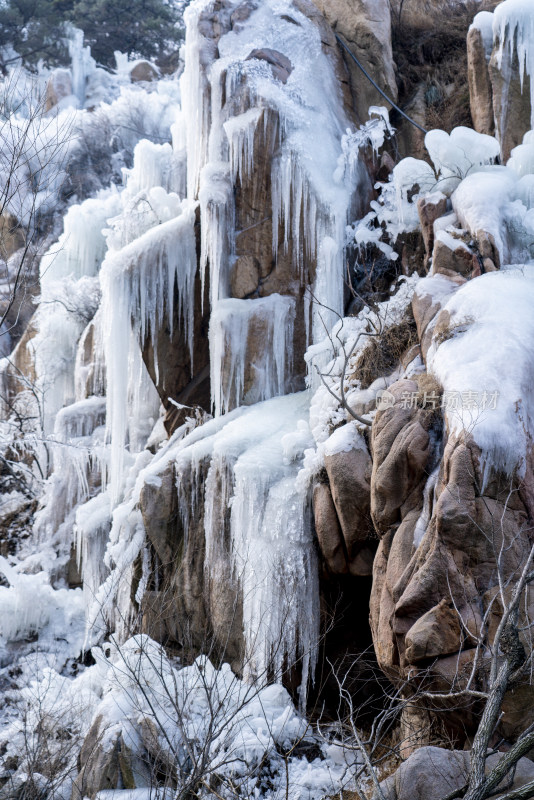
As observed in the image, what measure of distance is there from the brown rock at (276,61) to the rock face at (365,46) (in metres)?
1.28

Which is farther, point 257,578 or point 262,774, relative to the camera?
point 257,578

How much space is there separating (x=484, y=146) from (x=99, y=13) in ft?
65.6

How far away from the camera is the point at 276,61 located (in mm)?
11805

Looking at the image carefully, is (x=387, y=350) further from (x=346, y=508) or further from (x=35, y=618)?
(x=35, y=618)

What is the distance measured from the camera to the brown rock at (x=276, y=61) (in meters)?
11.7

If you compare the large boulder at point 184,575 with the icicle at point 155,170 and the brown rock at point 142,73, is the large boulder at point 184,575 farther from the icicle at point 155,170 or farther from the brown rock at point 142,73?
the brown rock at point 142,73

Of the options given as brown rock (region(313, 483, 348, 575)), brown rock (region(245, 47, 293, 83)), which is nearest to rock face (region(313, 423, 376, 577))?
brown rock (region(313, 483, 348, 575))

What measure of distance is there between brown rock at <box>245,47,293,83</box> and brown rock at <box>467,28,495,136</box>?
8.84 ft

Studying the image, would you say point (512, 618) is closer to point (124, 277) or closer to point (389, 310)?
point (389, 310)

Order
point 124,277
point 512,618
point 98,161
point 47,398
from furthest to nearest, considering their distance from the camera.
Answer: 1. point 98,161
2. point 47,398
3. point 124,277
4. point 512,618

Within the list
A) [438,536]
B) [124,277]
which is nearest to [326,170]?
[124,277]

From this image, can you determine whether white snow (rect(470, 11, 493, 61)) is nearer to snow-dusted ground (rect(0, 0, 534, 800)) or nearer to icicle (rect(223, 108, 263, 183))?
snow-dusted ground (rect(0, 0, 534, 800))

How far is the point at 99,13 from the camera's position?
82.5ft

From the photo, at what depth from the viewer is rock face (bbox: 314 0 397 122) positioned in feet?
40.9
